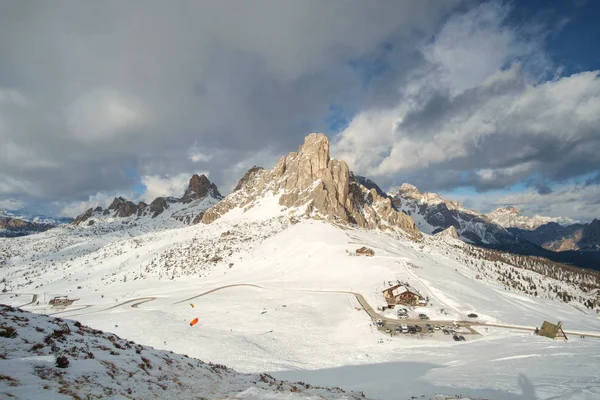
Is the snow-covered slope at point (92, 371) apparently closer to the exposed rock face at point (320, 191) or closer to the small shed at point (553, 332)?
the small shed at point (553, 332)

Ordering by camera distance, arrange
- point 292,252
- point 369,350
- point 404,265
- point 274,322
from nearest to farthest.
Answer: point 369,350 → point 274,322 → point 404,265 → point 292,252

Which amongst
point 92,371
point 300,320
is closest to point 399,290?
point 300,320

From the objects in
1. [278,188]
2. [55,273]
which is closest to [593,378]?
[55,273]

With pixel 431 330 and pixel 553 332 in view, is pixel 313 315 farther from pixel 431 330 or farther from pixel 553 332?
pixel 553 332

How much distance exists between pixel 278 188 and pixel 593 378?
7073 inches

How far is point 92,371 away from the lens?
1074 cm

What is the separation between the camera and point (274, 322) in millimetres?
43750

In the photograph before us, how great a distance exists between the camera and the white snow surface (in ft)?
70.5

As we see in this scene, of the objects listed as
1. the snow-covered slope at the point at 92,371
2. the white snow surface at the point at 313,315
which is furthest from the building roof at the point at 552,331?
the snow-covered slope at the point at 92,371

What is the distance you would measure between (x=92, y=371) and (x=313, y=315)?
1637 inches

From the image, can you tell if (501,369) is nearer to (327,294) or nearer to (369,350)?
(369,350)

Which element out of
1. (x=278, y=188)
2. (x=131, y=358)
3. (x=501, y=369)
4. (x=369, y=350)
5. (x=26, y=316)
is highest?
(x=278, y=188)

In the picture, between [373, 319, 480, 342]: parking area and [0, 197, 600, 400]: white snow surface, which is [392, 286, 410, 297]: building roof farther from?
[373, 319, 480, 342]: parking area

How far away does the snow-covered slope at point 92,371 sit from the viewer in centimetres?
855
